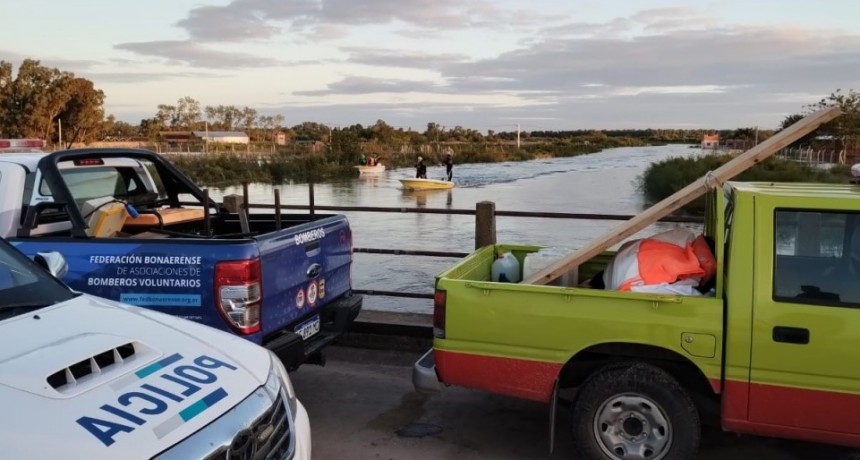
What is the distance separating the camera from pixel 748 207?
375cm

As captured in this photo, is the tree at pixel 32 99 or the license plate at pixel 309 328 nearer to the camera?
the license plate at pixel 309 328

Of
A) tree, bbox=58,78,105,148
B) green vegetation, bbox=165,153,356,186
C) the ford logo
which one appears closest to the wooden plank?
the ford logo

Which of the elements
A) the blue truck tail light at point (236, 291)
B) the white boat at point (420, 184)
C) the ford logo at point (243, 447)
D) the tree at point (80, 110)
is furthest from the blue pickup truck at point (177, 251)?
the tree at point (80, 110)

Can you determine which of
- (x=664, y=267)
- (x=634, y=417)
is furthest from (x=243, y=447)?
(x=664, y=267)

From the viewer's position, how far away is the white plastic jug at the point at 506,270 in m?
5.11

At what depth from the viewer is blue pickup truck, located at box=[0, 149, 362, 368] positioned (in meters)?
4.14

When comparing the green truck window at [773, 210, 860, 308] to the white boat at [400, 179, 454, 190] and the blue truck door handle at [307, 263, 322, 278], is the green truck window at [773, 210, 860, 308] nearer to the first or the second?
the blue truck door handle at [307, 263, 322, 278]

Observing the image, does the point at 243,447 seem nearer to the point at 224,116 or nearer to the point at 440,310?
the point at 440,310

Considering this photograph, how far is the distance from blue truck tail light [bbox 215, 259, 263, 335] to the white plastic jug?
179 centimetres

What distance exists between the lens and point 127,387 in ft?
7.70

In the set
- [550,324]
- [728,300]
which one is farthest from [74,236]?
[728,300]

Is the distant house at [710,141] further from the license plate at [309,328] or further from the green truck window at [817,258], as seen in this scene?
the license plate at [309,328]

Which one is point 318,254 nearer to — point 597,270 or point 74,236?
point 74,236

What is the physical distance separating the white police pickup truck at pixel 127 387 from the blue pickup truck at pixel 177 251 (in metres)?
0.92
